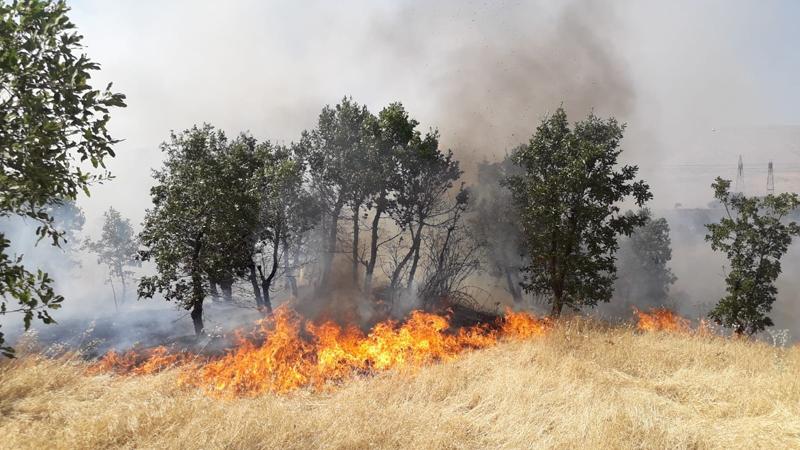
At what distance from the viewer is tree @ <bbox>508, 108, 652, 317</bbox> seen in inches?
772

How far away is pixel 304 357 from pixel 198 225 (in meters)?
7.44

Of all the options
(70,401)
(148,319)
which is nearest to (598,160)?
(70,401)

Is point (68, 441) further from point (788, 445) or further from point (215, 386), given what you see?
point (788, 445)

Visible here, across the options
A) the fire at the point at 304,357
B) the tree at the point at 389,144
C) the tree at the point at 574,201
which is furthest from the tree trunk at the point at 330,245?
the tree at the point at 574,201

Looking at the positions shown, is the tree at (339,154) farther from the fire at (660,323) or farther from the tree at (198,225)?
the fire at (660,323)

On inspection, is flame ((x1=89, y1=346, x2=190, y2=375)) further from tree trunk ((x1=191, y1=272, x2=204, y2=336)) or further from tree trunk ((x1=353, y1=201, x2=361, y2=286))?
tree trunk ((x1=353, y1=201, x2=361, y2=286))

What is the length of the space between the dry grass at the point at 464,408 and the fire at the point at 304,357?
1874 millimetres

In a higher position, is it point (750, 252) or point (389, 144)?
point (389, 144)

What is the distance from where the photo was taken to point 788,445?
748 cm

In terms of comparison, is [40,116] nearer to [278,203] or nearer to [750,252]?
[278,203]

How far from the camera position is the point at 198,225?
19422mm

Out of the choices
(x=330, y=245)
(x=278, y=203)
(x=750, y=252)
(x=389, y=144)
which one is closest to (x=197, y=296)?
(x=278, y=203)

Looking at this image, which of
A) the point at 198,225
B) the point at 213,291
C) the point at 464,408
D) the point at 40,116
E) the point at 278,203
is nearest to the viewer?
the point at 40,116

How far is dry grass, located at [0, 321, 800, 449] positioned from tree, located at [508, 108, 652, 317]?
26.4 feet
